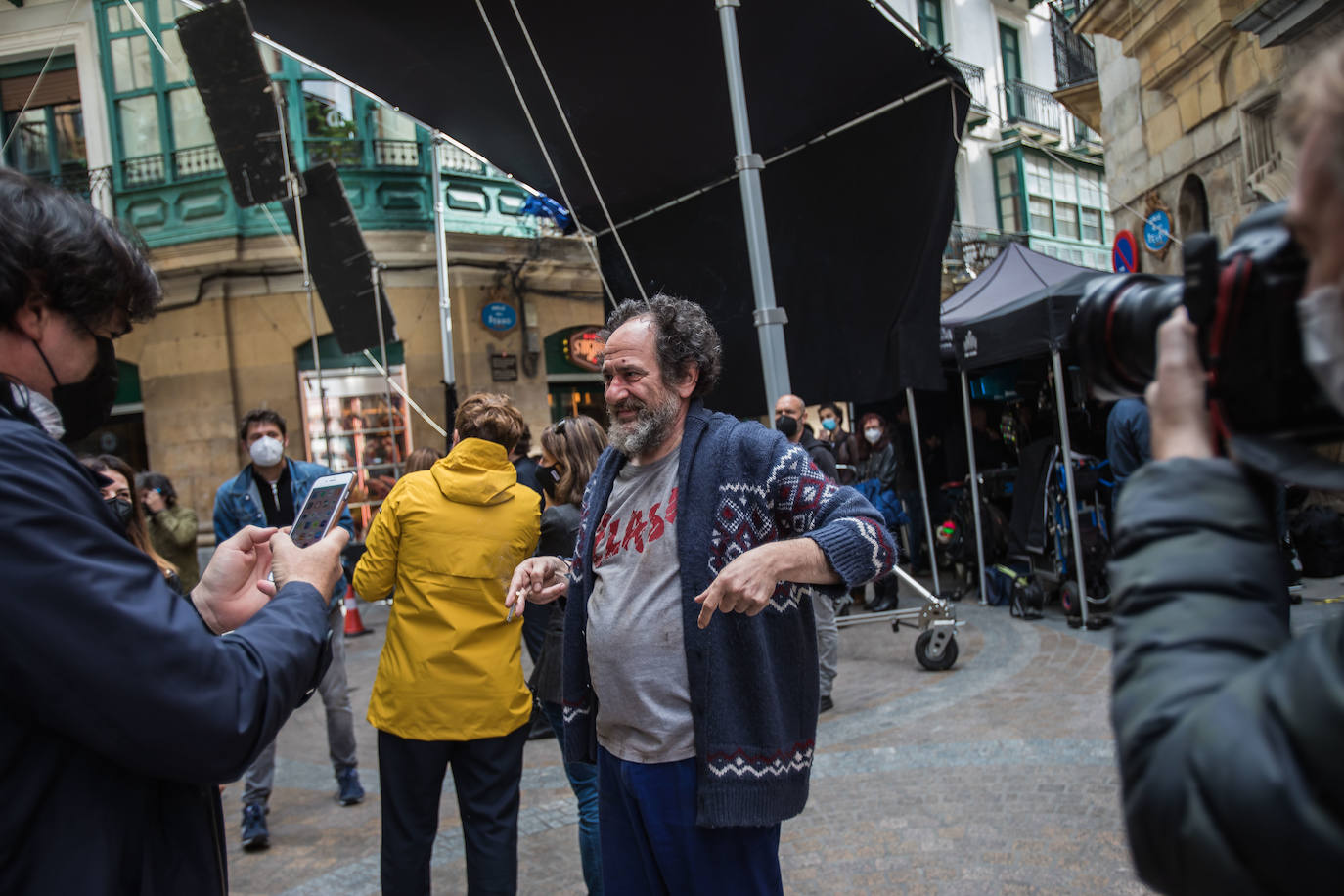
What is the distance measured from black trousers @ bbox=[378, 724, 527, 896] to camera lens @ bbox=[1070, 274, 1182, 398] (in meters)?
2.66

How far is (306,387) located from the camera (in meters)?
13.6

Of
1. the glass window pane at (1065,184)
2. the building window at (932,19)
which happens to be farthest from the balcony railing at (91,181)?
the glass window pane at (1065,184)

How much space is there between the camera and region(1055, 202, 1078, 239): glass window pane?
82.8 feet

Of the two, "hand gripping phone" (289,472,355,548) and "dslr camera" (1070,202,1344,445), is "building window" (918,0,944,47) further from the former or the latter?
"dslr camera" (1070,202,1344,445)

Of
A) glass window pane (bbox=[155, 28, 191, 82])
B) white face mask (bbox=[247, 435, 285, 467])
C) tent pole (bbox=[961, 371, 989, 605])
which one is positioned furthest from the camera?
glass window pane (bbox=[155, 28, 191, 82])

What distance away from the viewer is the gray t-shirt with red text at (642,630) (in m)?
2.22

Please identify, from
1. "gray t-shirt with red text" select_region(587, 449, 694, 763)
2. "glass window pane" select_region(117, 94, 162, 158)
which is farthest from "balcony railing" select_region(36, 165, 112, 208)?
"gray t-shirt with red text" select_region(587, 449, 694, 763)

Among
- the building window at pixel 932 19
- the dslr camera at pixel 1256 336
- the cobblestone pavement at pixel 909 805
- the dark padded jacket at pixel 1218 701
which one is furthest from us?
the building window at pixel 932 19

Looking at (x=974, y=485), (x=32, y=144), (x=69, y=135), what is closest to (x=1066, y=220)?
(x=974, y=485)

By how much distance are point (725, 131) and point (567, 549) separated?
101 inches

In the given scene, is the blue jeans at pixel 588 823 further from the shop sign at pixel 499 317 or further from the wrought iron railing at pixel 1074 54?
the wrought iron railing at pixel 1074 54

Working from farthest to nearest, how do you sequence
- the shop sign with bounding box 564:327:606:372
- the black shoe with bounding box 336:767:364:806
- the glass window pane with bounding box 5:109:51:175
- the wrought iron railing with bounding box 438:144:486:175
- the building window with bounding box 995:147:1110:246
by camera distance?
the building window with bounding box 995:147:1110:246 → the shop sign with bounding box 564:327:606:372 → the glass window pane with bounding box 5:109:51:175 → the wrought iron railing with bounding box 438:144:486:175 → the black shoe with bounding box 336:767:364:806

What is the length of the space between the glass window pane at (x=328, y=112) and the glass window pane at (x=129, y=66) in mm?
2222

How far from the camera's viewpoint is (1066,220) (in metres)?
25.5
